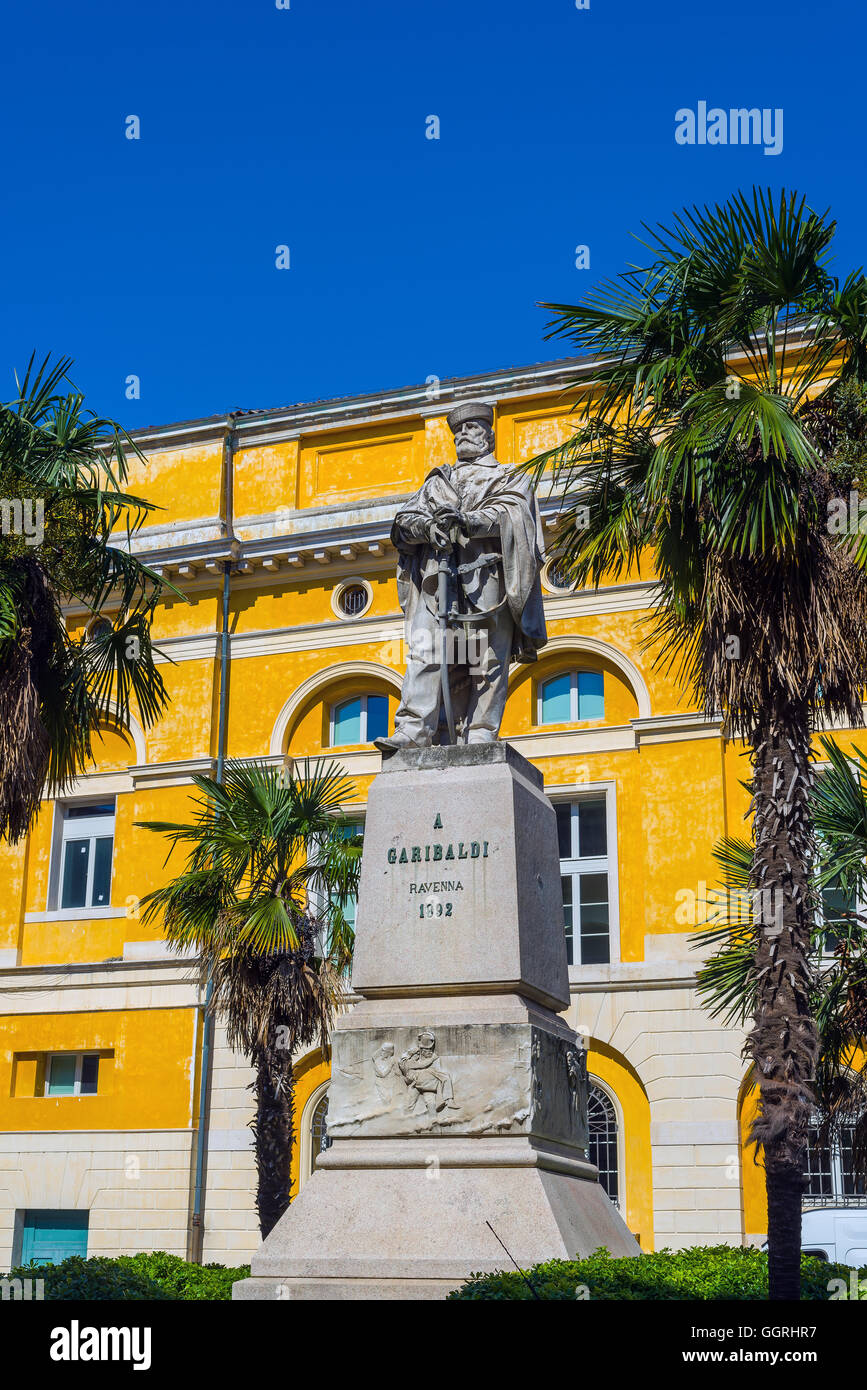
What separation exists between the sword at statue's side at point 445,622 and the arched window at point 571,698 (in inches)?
685

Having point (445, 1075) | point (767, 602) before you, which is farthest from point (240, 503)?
point (445, 1075)

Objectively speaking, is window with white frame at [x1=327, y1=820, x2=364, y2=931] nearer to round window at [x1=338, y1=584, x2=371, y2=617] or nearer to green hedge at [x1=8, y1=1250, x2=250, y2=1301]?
round window at [x1=338, y1=584, x2=371, y2=617]

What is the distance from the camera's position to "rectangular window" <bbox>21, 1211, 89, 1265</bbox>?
27641 millimetres

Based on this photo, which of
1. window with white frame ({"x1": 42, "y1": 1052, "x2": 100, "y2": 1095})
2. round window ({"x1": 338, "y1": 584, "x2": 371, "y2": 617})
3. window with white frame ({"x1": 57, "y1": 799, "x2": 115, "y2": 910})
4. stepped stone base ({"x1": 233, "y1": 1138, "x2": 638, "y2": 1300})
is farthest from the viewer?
window with white frame ({"x1": 57, "y1": 799, "x2": 115, "y2": 910})

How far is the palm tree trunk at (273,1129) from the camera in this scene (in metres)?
18.8

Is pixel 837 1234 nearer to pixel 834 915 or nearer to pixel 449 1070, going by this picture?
pixel 834 915

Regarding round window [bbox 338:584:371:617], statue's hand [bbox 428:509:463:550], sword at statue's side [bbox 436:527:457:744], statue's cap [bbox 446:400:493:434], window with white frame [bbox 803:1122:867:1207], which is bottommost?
window with white frame [bbox 803:1122:867:1207]

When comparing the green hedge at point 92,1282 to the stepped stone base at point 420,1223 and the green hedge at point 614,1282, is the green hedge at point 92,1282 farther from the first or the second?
the green hedge at point 614,1282

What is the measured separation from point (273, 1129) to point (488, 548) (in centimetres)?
1113

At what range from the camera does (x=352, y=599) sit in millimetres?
29312

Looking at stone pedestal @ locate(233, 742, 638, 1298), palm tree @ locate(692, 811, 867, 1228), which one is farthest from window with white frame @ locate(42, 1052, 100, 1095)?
stone pedestal @ locate(233, 742, 638, 1298)

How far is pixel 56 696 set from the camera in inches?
655

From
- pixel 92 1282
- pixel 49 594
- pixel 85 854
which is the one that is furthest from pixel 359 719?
pixel 92 1282

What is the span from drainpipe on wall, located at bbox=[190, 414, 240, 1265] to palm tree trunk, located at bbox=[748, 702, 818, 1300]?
43.5 ft
